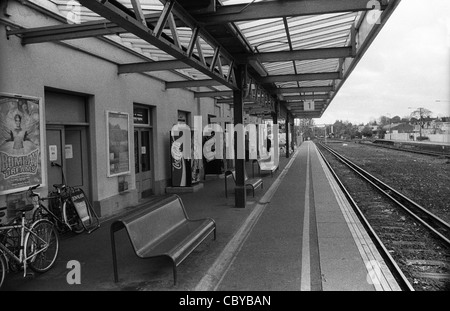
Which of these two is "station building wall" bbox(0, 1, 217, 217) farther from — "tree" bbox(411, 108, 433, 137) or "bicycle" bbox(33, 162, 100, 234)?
"tree" bbox(411, 108, 433, 137)

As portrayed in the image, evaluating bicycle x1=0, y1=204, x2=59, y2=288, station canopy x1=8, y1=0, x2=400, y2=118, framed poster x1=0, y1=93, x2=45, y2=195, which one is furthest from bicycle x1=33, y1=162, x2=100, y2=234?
station canopy x1=8, y1=0, x2=400, y2=118

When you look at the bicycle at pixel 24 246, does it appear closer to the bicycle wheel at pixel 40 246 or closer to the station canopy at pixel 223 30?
the bicycle wheel at pixel 40 246

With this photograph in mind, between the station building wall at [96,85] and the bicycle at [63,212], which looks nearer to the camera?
the station building wall at [96,85]

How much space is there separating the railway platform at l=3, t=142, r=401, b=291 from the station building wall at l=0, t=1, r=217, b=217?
45.8 inches

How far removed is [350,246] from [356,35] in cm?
504

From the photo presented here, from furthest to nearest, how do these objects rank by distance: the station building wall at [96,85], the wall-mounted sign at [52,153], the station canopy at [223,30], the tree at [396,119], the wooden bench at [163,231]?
the tree at [396,119] → the wall-mounted sign at [52,153] → the station building wall at [96,85] → the station canopy at [223,30] → the wooden bench at [163,231]

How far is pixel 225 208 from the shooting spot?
870 cm

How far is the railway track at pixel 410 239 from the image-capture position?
477 centimetres

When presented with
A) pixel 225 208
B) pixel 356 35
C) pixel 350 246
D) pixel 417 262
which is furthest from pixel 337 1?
pixel 225 208

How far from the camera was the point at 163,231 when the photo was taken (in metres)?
5.02

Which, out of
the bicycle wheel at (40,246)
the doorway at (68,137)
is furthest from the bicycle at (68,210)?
the bicycle wheel at (40,246)

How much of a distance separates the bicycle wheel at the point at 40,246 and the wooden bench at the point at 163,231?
1.14 metres

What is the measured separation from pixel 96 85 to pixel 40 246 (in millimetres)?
4236

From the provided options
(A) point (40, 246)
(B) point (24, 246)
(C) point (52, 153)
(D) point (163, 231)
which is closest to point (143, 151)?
(C) point (52, 153)
